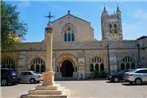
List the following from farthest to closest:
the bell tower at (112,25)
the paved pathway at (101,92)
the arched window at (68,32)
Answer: the bell tower at (112,25) < the arched window at (68,32) < the paved pathway at (101,92)

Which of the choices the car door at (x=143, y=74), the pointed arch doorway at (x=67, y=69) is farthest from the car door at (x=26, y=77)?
the car door at (x=143, y=74)

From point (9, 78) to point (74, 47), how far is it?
13178mm

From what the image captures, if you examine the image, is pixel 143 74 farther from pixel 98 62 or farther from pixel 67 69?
pixel 67 69

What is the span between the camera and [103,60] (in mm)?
34406

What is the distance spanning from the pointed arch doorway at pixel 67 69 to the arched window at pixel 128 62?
761 centimetres

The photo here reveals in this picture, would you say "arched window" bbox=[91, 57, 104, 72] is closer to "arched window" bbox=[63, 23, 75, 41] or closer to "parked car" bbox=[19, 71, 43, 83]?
"arched window" bbox=[63, 23, 75, 41]

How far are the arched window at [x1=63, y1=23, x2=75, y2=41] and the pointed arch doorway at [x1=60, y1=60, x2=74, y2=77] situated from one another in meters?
7.50

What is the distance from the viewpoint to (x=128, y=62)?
113ft

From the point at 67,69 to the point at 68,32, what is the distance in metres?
8.70

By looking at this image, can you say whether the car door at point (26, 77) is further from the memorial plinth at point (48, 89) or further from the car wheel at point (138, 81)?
the memorial plinth at point (48, 89)

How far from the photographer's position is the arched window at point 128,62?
113 feet

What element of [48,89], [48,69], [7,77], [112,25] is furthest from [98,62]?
[112,25]

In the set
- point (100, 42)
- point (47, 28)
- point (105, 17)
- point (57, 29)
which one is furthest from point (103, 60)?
point (105, 17)

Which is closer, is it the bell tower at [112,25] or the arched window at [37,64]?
the arched window at [37,64]
